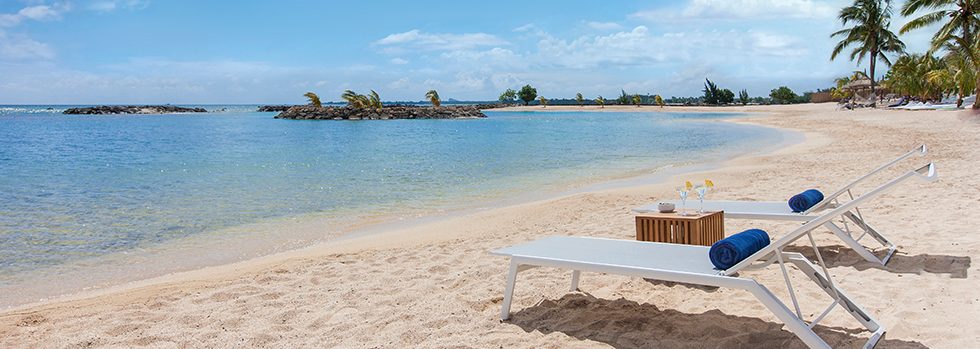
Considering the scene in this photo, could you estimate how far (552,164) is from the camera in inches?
580

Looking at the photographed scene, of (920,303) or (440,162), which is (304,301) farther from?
(440,162)

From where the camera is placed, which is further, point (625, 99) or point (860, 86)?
point (625, 99)

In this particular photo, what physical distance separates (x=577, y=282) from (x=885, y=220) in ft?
12.1

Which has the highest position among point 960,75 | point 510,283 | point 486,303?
point 960,75

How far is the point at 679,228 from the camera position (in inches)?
150

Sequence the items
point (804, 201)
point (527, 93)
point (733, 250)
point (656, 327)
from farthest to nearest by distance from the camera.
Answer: point (527, 93)
point (804, 201)
point (656, 327)
point (733, 250)

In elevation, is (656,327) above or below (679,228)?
below

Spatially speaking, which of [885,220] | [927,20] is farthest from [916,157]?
[927,20]

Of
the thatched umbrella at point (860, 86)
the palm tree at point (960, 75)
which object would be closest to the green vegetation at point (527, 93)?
the thatched umbrella at point (860, 86)

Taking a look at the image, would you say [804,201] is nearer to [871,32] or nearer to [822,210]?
[822,210]

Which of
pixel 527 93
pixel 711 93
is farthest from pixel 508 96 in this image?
pixel 711 93

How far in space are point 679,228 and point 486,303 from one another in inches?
58.7

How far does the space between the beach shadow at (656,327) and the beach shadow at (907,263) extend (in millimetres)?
1346

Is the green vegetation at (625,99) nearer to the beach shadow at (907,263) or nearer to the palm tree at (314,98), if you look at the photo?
the palm tree at (314,98)
